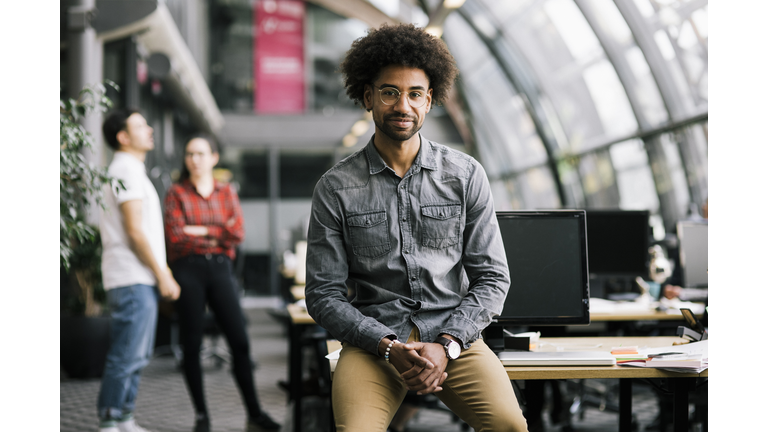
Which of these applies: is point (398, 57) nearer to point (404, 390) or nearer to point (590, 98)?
point (404, 390)

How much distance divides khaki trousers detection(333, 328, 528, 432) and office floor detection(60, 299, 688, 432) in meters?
1.91

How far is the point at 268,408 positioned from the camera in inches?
172

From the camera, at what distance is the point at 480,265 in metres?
1.98

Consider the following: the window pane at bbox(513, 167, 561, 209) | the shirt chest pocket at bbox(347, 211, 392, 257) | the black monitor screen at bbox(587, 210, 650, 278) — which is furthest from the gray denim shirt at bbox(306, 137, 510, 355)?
the window pane at bbox(513, 167, 561, 209)

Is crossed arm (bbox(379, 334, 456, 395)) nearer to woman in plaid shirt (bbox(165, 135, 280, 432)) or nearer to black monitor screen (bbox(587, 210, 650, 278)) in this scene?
woman in plaid shirt (bbox(165, 135, 280, 432))

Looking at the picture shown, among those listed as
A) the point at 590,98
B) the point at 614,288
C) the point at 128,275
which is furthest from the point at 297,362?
the point at 590,98

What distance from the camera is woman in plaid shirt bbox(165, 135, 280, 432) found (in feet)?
11.5

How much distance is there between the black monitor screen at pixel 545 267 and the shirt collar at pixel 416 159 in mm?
465

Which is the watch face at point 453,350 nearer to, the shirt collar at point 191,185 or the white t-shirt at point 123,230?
the white t-shirt at point 123,230

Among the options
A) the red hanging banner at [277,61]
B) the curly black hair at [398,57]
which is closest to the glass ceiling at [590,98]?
the red hanging banner at [277,61]

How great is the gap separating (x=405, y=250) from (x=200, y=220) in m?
1.99

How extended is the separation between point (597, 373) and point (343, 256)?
2.75 feet
